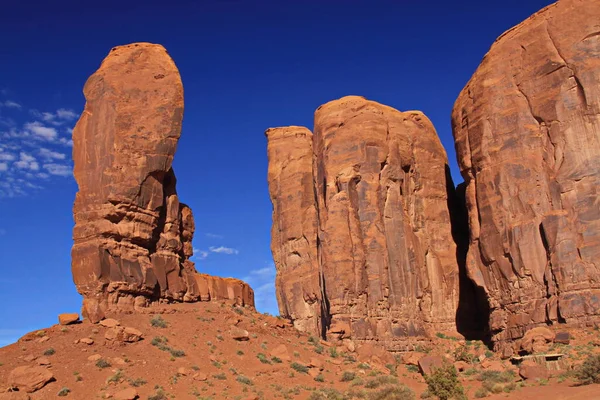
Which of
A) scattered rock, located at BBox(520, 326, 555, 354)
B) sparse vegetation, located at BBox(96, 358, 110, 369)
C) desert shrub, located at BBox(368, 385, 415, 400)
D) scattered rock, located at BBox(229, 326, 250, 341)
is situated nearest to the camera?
desert shrub, located at BBox(368, 385, 415, 400)

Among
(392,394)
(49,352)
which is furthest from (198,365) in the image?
(392,394)

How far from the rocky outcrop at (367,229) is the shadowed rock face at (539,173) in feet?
23.4

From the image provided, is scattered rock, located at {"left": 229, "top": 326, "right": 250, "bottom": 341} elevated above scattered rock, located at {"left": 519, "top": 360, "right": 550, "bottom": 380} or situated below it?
above

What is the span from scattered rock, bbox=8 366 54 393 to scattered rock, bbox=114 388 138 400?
3.03 m

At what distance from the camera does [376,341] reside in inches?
1868

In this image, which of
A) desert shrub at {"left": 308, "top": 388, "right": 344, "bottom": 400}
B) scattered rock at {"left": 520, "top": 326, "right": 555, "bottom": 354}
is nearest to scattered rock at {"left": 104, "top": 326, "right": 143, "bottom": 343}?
desert shrub at {"left": 308, "top": 388, "right": 344, "bottom": 400}

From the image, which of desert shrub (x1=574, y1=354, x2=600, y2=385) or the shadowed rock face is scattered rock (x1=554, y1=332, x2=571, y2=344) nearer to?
the shadowed rock face

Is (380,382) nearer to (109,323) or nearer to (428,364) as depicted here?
(428,364)

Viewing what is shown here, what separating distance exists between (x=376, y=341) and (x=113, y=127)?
78.6ft

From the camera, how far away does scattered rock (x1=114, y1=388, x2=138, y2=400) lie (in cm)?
2458

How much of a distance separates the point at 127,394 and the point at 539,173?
1221 inches

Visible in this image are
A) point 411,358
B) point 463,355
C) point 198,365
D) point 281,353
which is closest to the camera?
point 198,365

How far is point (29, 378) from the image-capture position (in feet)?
82.7

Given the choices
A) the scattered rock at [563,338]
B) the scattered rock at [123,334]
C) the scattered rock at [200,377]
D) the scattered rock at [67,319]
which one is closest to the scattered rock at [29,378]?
the scattered rock at [123,334]
